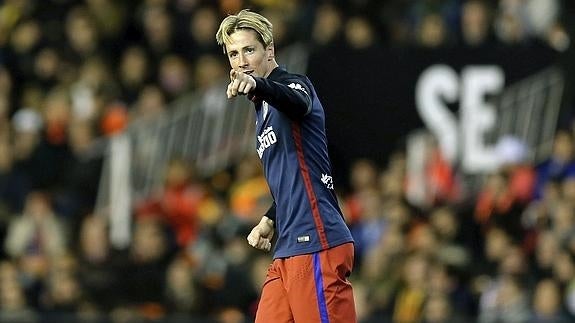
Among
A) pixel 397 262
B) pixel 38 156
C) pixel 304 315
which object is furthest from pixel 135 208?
pixel 304 315

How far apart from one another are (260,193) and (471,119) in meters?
2.30

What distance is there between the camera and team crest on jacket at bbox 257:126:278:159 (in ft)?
23.8

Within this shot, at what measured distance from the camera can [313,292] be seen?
7211 mm

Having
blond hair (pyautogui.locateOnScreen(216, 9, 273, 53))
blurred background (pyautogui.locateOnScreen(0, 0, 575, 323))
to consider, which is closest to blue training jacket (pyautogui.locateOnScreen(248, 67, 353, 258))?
blond hair (pyautogui.locateOnScreen(216, 9, 273, 53))

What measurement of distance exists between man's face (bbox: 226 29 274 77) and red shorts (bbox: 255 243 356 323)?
3.02 ft

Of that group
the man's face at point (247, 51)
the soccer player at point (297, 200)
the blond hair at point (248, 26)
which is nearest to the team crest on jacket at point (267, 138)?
the soccer player at point (297, 200)

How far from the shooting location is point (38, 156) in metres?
16.1

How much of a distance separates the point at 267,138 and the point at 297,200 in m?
0.33

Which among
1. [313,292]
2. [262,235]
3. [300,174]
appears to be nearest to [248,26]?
[300,174]

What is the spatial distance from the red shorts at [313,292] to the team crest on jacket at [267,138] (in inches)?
21.4

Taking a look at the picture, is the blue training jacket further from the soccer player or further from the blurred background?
the blurred background

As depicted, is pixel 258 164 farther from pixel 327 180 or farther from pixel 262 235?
pixel 327 180

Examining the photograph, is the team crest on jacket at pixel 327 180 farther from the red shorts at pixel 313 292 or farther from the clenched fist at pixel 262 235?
the clenched fist at pixel 262 235

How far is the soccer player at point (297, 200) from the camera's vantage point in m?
7.18
